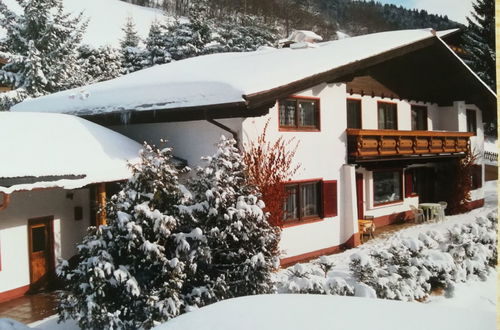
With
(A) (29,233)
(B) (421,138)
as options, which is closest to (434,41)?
(B) (421,138)

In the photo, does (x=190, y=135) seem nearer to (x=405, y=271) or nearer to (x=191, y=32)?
(x=191, y=32)

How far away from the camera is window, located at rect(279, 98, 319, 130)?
10.8 m

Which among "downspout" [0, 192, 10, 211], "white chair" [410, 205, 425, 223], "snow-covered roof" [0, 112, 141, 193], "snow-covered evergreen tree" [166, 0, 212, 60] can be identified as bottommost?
"white chair" [410, 205, 425, 223]

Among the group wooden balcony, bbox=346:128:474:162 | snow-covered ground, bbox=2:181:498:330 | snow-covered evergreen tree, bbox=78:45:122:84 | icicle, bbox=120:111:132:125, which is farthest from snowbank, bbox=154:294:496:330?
icicle, bbox=120:111:132:125

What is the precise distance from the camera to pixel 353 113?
45.0 ft

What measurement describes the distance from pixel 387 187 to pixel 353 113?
2956 mm

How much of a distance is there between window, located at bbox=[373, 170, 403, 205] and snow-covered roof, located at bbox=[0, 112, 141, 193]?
7.55 metres

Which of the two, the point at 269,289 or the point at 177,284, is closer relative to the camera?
the point at 177,284

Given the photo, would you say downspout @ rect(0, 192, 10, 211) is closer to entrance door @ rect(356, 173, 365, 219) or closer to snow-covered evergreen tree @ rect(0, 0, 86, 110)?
snow-covered evergreen tree @ rect(0, 0, 86, 110)

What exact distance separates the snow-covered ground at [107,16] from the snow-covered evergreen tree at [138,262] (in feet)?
6.79

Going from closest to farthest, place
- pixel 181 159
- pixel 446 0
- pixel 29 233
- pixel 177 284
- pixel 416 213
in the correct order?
1. pixel 446 0
2. pixel 177 284
3. pixel 29 233
4. pixel 181 159
5. pixel 416 213

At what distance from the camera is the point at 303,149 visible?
11086mm

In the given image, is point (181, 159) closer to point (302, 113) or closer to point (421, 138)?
point (302, 113)

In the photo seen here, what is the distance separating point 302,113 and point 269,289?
4992 millimetres
